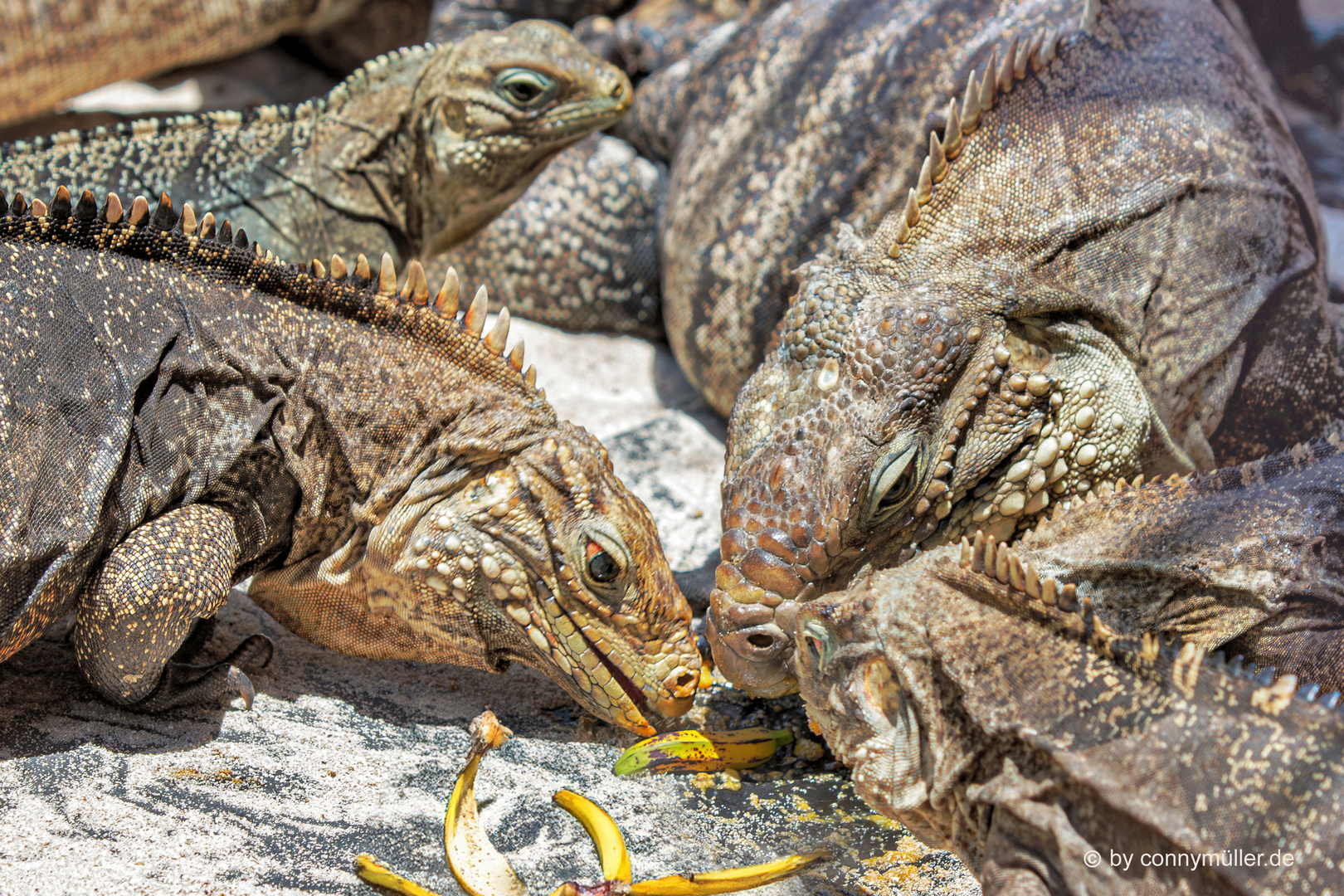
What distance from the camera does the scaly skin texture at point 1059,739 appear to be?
80.8 inches

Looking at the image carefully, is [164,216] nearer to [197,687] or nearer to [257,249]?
[257,249]

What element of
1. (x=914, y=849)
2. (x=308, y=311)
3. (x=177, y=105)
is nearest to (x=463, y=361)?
(x=308, y=311)

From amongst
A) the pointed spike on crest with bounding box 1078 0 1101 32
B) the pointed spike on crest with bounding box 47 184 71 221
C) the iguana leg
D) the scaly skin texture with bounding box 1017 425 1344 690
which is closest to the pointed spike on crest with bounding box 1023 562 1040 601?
the scaly skin texture with bounding box 1017 425 1344 690

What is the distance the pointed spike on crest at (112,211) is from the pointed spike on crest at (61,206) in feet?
0.32

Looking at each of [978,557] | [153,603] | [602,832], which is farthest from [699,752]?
[153,603]

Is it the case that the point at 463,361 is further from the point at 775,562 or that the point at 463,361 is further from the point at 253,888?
the point at 253,888

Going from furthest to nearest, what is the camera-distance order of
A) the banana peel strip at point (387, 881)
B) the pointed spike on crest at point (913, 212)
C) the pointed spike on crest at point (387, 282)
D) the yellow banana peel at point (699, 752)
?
the pointed spike on crest at point (913, 212) → the pointed spike on crest at point (387, 282) → the yellow banana peel at point (699, 752) → the banana peel strip at point (387, 881)

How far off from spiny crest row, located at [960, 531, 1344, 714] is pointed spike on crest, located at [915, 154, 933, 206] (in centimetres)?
157

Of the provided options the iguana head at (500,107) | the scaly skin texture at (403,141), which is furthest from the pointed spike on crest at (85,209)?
the iguana head at (500,107)

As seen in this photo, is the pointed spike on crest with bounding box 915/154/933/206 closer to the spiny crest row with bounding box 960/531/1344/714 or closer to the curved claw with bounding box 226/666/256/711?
the spiny crest row with bounding box 960/531/1344/714

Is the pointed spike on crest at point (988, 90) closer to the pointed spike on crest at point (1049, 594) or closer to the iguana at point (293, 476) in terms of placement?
the iguana at point (293, 476)

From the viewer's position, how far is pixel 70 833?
8.66ft

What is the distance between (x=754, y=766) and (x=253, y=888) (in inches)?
57.1

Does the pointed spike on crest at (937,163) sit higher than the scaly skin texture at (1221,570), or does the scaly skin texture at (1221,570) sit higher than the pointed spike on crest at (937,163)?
the pointed spike on crest at (937,163)
